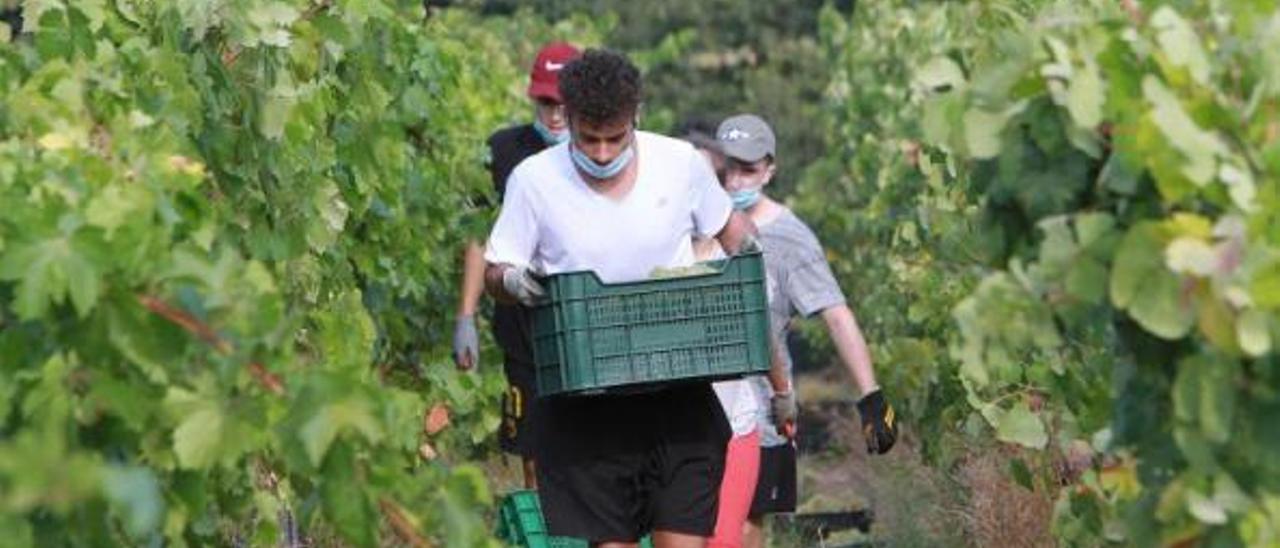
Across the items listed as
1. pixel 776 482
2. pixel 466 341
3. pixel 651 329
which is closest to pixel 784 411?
pixel 776 482

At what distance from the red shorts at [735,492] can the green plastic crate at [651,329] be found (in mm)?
699

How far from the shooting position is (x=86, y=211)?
5.03m

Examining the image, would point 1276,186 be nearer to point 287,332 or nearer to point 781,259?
point 287,332

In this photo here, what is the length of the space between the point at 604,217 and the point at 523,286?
291mm

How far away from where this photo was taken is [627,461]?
24.9 ft

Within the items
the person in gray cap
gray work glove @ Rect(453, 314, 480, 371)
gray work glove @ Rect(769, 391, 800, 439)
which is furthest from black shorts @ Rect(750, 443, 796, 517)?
gray work glove @ Rect(453, 314, 480, 371)

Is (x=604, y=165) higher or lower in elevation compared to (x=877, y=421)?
higher

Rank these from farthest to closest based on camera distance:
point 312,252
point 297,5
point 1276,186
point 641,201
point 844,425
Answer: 1. point 844,425
2. point 312,252
3. point 297,5
4. point 641,201
5. point 1276,186

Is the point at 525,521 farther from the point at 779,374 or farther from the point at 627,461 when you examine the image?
the point at 627,461

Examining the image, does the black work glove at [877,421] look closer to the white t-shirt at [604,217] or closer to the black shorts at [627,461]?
the black shorts at [627,461]

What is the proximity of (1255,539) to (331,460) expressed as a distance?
4.42 ft

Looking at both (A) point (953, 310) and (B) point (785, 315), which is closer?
(A) point (953, 310)

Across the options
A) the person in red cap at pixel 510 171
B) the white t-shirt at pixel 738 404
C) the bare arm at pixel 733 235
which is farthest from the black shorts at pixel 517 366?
the bare arm at pixel 733 235

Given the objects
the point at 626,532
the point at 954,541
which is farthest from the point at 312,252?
the point at 954,541
